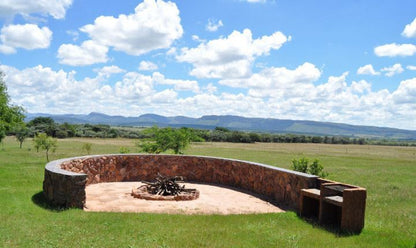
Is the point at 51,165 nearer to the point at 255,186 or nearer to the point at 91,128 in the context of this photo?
the point at 255,186

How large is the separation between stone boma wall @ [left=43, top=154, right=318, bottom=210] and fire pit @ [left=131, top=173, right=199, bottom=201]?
1816 mm

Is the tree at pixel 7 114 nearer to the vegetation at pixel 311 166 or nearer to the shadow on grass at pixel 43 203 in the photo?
the shadow on grass at pixel 43 203

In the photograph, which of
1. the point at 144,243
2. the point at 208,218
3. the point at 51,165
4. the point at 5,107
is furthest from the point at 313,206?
the point at 5,107

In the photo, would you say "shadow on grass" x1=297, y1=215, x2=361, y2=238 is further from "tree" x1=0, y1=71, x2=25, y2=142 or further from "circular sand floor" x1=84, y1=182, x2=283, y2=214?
"tree" x1=0, y1=71, x2=25, y2=142

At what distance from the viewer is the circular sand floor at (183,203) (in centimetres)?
932

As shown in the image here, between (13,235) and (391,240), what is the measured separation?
7157 mm

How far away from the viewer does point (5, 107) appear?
→ 1980 cm

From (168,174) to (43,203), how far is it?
6456mm

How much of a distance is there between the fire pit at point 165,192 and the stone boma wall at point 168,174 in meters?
1.82

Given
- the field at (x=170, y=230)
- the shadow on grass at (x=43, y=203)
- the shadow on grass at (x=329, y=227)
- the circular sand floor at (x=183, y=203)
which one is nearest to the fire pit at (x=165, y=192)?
the circular sand floor at (x=183, y=203)

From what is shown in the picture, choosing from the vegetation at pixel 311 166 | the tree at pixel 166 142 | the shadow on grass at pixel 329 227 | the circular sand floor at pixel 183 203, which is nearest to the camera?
the shadow on grass at pixel 329 227

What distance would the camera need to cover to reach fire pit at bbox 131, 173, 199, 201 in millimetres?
10672

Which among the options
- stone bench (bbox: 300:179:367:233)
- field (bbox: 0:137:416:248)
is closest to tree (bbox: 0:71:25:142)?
field (bbox: 0:137:416:248)

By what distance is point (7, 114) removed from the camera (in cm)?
1997
